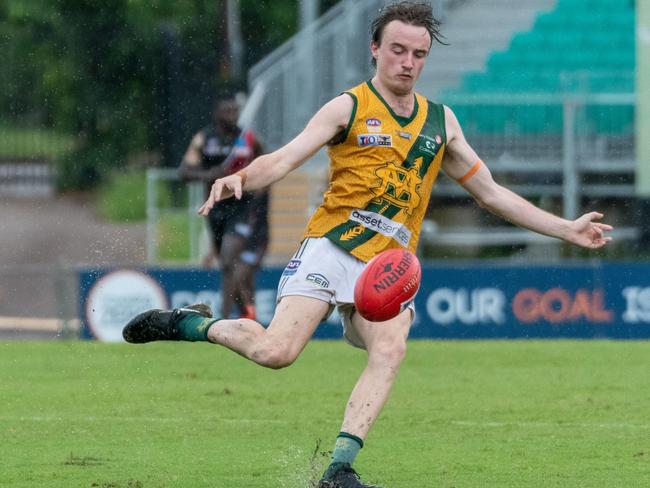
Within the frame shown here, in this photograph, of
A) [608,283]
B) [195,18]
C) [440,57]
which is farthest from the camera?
[195,18]

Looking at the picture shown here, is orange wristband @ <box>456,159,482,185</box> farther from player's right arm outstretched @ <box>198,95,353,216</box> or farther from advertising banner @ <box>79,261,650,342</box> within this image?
advertising banner @ <box>79,261,650,342</box>

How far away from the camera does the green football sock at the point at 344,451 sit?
6383 mm

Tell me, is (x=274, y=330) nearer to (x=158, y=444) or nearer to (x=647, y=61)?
(x=158, y=444)

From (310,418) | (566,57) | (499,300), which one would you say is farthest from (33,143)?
(310,418)

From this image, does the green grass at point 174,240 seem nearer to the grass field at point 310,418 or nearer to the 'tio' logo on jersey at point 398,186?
the grass field at point 310,418

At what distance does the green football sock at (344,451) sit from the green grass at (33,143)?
2038 cm

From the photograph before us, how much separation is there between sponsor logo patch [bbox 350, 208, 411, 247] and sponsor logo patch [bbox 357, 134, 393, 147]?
30 cm

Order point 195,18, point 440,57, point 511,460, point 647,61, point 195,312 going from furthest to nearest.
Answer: point 195,18
point 440,57
point 647,61
point 511,460
point 195,312

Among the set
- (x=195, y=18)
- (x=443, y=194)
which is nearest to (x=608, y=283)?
Result: (x=443, y=194)

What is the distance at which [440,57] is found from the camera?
21.6 metres

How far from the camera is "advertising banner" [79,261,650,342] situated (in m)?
15.0

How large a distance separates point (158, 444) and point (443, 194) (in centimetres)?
1215

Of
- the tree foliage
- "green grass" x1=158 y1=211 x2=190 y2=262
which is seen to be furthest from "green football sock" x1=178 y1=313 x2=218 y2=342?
the tree foliage

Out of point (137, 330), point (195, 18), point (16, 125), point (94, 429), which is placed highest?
point (195, 18)
